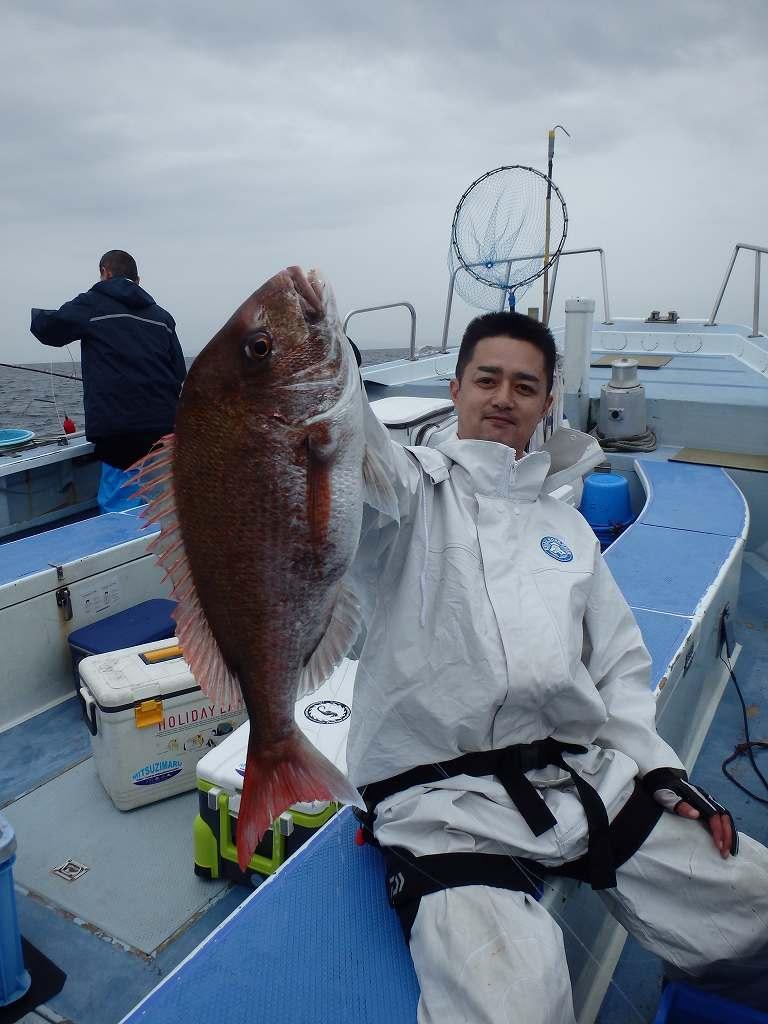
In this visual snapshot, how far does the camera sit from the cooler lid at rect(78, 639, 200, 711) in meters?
3.14

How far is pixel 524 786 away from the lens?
5.66ft

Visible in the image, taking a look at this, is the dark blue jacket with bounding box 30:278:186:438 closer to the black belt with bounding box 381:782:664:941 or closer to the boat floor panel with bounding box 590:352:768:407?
the boat floor panel with bounding box 590:352:768:407

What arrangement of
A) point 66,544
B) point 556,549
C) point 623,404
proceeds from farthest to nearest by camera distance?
1. point 623,404
2. point 66,544
3. point 556,549

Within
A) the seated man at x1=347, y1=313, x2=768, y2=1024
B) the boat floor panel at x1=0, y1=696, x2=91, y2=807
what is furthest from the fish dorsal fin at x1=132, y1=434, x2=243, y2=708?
the boat floor panel at x1=0, y1=696, x2=91, y2=807

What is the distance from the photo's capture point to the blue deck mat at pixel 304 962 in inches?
60.6

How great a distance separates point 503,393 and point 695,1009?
1.67 meters

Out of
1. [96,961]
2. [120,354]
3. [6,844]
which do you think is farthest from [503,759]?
[120,354]

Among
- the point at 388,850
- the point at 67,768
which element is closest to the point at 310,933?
the point at 388,850

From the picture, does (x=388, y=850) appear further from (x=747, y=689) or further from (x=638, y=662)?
(x=747, y=689)

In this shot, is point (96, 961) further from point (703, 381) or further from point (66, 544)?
point (703, 381)

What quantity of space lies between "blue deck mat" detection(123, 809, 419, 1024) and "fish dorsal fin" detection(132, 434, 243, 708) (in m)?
0.71

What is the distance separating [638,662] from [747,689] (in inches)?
98.8

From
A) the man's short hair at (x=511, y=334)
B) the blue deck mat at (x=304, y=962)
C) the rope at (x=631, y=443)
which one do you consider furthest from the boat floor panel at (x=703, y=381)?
the blue deck mat at (x=304, y=962)

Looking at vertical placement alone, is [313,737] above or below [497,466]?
below
